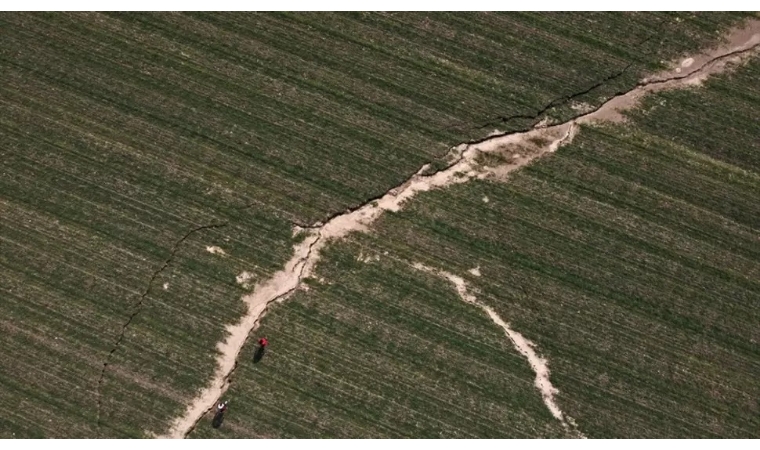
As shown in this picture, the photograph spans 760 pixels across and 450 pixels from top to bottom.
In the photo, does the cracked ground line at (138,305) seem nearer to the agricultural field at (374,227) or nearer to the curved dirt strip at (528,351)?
the agricultural field at (374,227)

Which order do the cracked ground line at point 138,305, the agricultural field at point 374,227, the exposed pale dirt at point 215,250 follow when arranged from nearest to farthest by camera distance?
the cracked ground line at point 138,305
the agricultural field at point 374,227
the exposed pale dirt at point 215,250

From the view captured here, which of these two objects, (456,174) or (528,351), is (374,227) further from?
(528,351)

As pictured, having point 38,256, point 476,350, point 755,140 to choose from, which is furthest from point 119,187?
point 755,140

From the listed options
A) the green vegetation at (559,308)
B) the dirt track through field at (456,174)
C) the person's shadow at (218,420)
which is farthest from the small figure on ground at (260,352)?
the person's shadow at (218,420)

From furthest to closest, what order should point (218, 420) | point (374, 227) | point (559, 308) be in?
point (374, 227) < point (559, 308) < point (218, 420)

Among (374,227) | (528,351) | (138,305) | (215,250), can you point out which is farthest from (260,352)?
(528,351)
